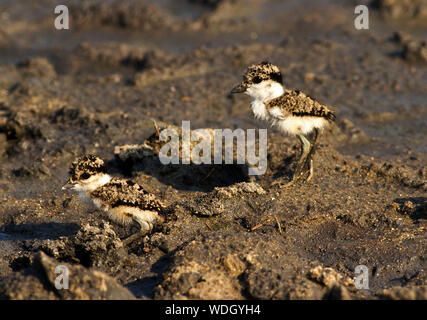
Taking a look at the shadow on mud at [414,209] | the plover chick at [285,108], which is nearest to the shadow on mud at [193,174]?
the plover chick at [285,108]

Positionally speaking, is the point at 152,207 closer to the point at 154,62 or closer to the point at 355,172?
the point at 355,172

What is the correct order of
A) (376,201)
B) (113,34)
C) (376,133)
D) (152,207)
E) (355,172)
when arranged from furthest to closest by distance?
(113,34) < (376,133) < (355,172) < (376,201) < (152,207)

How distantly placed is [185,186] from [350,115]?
3.10 m

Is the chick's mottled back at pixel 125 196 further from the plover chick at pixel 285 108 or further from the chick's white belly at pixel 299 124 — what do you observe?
the chick's white belly at pixel 299 124

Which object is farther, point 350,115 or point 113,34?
point 113,34

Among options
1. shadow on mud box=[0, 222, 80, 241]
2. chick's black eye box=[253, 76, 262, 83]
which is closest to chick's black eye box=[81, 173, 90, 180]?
shadow on mud box=[0, 222, 80, 241]

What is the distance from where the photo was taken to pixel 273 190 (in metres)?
5.49

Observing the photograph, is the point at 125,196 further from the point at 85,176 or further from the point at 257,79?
the point at 257,79

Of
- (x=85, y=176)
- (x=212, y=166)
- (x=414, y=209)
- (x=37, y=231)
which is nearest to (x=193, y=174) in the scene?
(x=212, y=166)

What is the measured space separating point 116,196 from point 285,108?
190 cm

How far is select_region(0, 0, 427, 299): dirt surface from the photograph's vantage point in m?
4.26

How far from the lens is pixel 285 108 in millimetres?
5469

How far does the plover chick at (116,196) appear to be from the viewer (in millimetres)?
4902
